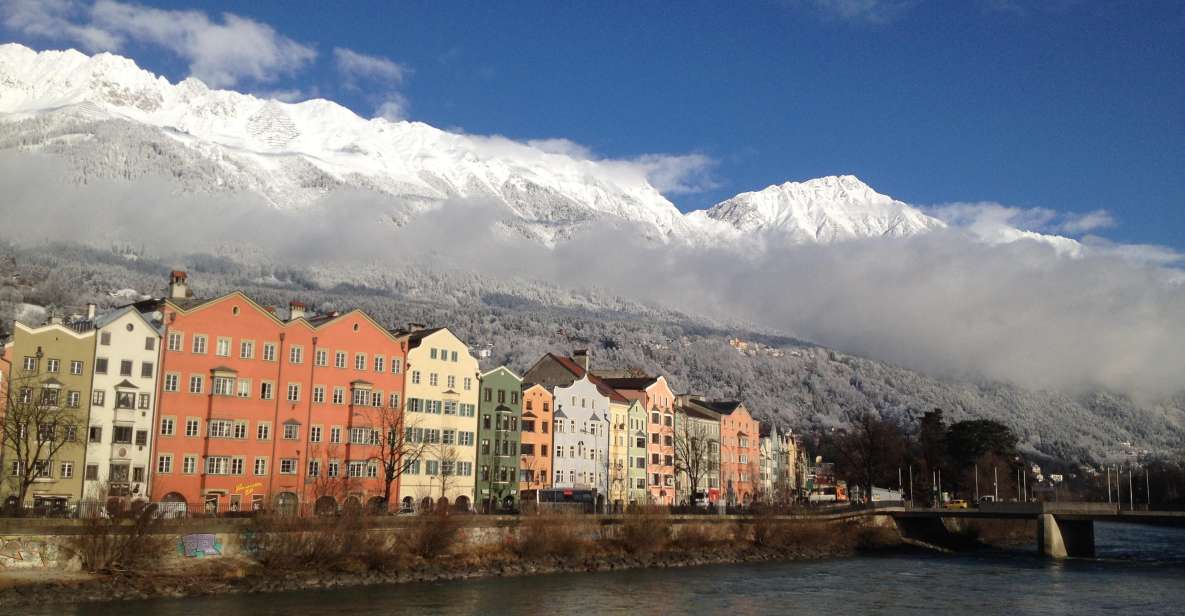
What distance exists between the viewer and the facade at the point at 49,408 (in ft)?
227

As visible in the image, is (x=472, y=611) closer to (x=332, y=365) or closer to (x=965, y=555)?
(x=332, y=365)

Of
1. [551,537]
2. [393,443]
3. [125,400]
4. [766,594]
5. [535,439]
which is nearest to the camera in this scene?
[766,594]

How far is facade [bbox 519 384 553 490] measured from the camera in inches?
4087

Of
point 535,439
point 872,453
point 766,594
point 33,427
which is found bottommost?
point 766,594

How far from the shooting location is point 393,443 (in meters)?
85.2

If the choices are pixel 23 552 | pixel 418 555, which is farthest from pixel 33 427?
pixel 418 555

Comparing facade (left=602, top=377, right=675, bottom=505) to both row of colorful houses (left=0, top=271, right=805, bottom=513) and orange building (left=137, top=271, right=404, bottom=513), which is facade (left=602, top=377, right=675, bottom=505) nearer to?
row of colorful houses (left=0, top=271, right=805, bottom=513)

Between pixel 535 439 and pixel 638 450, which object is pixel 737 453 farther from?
pixel 535 439

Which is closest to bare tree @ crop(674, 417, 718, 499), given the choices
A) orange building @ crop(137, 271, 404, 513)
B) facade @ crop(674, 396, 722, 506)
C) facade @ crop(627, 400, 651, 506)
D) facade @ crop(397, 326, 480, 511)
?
facade @ crop(674, 396, 722, 506)

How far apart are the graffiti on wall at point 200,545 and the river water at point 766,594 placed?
595 cm

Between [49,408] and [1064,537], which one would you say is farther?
[1064,537]

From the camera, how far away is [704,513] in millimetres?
100188

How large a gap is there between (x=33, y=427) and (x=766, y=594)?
48.2 m

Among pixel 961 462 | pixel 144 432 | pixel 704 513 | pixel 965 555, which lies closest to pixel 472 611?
pixel 144 432
